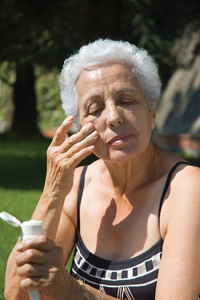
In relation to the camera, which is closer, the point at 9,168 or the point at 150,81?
the point at 150,81

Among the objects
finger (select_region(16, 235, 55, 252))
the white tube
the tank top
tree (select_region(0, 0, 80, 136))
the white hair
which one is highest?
tree (select_region(0, 0, 80, 136))

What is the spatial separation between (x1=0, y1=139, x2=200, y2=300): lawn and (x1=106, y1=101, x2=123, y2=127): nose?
2.10 meters

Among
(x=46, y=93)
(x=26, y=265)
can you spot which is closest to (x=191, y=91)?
(x=26, y=265)

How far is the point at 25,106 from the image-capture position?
23875mm

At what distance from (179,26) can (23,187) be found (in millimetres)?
6827

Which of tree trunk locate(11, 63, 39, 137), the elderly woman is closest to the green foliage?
tree trunk locate(11, 63, 39, 137)

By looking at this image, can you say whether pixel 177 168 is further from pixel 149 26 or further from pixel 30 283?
pixel 149 26

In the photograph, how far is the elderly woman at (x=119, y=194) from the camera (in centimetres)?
211

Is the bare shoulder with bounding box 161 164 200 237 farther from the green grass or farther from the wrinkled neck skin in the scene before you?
the green grass

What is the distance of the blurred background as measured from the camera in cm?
1050

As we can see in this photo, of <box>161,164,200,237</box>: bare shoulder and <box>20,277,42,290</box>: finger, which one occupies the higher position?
<box>161,164,200,237</box>: bare shoulder

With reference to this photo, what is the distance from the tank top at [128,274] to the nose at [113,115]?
0.42 metres

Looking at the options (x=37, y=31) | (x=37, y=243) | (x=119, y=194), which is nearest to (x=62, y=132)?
(x=119, y=194)

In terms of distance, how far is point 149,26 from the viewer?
40.2 ft
